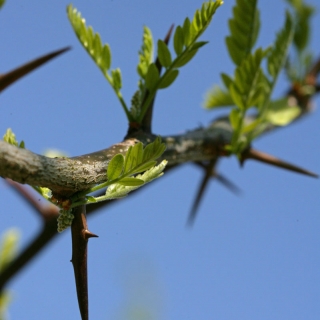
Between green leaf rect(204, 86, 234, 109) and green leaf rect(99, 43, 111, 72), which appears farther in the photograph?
green leaf rect(204, 86, 234, 109)

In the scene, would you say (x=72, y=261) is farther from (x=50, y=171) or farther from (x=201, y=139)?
(x=201, y=139)

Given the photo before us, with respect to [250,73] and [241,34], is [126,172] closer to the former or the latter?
[250,73]

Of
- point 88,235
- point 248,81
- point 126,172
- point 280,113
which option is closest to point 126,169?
point 126,172

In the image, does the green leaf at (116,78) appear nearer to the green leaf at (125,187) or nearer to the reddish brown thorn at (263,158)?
the green leaf at (125,187)

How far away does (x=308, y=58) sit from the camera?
2.62m

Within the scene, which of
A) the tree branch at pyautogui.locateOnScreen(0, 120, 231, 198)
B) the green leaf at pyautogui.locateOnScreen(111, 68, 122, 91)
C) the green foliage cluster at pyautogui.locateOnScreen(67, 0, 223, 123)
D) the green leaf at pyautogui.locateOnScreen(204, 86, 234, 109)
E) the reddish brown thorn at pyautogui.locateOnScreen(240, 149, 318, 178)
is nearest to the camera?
the tree branch at pyautogui.locateOnScreen(0, 120, 231, 198)

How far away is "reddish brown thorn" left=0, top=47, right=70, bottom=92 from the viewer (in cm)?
109

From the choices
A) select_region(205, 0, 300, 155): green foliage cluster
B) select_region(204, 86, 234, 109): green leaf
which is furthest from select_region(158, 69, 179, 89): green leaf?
select_region(204, 86, 234, 109): green leaf

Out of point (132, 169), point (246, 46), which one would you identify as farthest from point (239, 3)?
point (132, 169)

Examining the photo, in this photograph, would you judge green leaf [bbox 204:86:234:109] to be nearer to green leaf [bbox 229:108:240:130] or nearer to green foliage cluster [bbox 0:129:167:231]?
green leaf [bbox 229:108:240:130]

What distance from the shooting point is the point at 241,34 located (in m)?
1.69

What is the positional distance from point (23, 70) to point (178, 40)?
1.36 feet

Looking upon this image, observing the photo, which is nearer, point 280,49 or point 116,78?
point 116,78

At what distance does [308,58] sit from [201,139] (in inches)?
46.3
